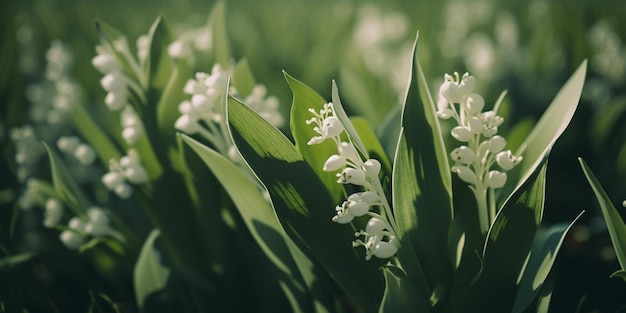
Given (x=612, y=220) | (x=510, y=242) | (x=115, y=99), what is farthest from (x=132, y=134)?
(x=612, y=220)

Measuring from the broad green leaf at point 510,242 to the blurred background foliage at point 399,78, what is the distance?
362mm

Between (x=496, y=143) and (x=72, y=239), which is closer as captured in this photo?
(x=496, y=143)

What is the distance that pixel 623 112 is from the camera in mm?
1547

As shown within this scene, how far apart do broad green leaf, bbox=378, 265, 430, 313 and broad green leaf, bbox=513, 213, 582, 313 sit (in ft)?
0.46

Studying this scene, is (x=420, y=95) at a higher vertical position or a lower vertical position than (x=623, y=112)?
higher

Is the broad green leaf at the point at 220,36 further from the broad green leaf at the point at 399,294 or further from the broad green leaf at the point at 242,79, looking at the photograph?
the broad green leaf at the point at 399,294

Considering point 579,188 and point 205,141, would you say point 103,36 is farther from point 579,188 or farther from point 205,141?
point 579,188

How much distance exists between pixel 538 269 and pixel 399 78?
1.38 m

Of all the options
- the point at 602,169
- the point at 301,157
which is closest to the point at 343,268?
the point at 301,157

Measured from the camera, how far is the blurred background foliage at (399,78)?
1.22m

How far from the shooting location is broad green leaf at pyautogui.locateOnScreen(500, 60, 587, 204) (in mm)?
811

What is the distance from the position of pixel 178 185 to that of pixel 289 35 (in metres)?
1.93

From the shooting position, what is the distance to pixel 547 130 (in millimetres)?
847

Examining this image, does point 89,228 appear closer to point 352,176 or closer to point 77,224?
point 77,224
